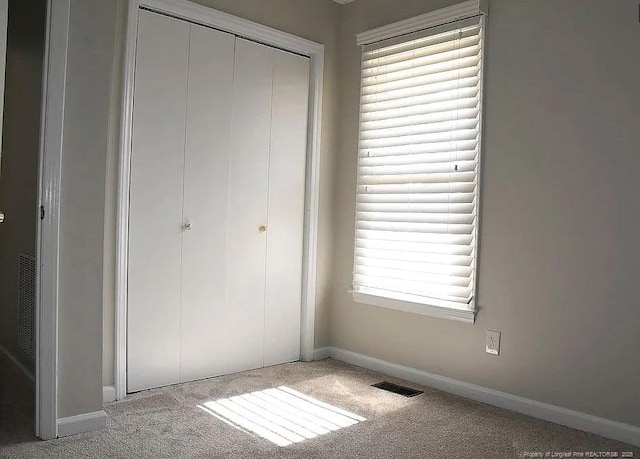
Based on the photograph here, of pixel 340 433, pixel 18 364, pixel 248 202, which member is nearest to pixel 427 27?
pixel 248 202

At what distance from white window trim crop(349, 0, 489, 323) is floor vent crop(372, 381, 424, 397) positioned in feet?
1.47

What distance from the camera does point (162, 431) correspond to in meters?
2.45

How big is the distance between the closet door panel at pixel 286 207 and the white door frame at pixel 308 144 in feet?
0.16

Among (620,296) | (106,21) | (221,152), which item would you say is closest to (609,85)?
(620,296)

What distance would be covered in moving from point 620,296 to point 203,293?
220 centimetres

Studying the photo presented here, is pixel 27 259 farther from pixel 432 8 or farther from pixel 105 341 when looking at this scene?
pixel 432 8

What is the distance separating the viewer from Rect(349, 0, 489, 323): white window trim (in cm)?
303

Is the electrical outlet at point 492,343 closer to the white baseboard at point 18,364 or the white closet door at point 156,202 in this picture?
the white closet door at point 156,202

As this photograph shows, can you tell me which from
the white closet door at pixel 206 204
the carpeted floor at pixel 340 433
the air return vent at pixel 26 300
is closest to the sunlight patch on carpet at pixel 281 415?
the carpeted floor at pixel 340 433

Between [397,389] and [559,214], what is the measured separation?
4.37ft

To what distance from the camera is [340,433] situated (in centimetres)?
250

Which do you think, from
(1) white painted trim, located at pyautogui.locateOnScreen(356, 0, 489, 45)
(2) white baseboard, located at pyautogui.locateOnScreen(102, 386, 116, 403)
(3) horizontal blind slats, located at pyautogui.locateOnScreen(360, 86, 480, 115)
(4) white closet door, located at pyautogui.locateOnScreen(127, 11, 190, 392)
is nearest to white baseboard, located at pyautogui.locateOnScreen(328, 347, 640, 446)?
(4) white closet door, located at pyautogui.locateOnScreen(127, 11, 190, 392)

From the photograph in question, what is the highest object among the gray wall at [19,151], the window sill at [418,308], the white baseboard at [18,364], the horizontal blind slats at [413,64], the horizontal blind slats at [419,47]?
the horizontal blind slats at [419,47]

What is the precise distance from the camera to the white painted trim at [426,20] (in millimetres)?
3016
